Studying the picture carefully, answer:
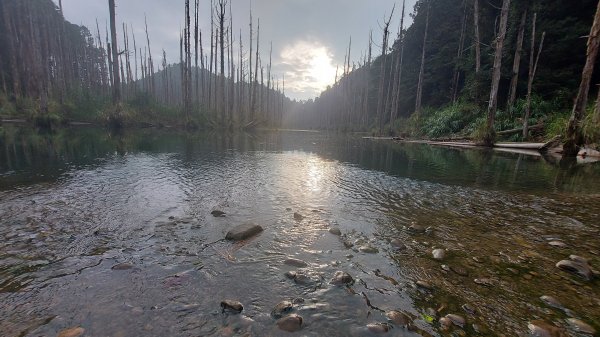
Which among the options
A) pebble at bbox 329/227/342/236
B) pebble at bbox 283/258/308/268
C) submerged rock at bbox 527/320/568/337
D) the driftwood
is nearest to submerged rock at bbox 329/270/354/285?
pebble at bbox 283/258/308/268

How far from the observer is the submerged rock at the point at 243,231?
12.1 feet

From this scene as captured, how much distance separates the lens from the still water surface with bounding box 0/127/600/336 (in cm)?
220

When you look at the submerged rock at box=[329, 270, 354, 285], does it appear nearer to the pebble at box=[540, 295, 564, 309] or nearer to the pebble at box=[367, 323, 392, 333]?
the pebble at box=[367, 323, 392, 333]

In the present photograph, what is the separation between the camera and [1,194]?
4.87 meters

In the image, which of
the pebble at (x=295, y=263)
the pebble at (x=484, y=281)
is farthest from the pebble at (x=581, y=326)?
the pebble at (x=295, y=263)

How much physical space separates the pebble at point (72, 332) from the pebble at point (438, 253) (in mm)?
3419

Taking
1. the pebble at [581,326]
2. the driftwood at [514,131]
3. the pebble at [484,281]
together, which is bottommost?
the pebble at [484,281]

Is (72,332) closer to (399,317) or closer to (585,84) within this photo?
(399,317)

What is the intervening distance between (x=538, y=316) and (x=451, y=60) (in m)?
35.1

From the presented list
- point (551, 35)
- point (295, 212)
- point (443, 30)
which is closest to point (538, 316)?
point (295, 212)

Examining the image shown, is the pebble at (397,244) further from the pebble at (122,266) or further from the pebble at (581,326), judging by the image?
the pebble at (122,266)

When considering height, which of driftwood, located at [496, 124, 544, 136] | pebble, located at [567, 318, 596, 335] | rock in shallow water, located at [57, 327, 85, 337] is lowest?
rock in shallow water, located at [57, 327, 85, 337]

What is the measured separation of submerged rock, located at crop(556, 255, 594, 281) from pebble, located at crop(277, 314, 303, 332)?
9.69 ft

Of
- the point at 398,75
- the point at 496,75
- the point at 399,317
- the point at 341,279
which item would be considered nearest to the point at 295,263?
the point at 341,279
